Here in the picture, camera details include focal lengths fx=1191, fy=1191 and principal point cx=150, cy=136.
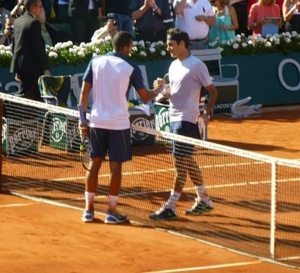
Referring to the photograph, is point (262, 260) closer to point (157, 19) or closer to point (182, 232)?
point (182, 232)

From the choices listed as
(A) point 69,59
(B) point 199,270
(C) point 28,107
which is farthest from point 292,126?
(B) point 199,270

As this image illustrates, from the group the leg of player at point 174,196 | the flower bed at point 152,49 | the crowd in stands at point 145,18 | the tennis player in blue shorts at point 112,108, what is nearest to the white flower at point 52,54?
the flower bed at point 152,49

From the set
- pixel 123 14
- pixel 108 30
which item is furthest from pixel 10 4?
pixel 108 30

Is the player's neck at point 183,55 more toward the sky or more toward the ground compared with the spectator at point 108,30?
more toward the sky

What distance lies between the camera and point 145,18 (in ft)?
75.2

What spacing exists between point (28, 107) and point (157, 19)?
7.07 meters

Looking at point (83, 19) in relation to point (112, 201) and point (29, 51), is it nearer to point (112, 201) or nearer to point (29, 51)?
point (29, 51)

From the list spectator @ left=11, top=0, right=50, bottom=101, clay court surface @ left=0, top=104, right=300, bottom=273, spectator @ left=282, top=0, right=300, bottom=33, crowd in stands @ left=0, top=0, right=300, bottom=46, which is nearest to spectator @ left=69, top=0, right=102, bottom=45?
crowd in stands @ left=0, top=0, right=300, bottom=46

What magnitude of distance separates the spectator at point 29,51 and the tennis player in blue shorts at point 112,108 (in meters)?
4.69

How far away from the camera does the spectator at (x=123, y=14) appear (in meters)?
22.7

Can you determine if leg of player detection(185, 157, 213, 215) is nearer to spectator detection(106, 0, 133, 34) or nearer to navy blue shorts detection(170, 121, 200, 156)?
navy blue shorts detection(170, 121, 200, 156)

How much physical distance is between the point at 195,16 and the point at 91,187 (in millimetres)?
9241

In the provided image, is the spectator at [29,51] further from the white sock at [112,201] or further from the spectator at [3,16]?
the white sock at [112,201]

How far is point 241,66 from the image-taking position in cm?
2341
